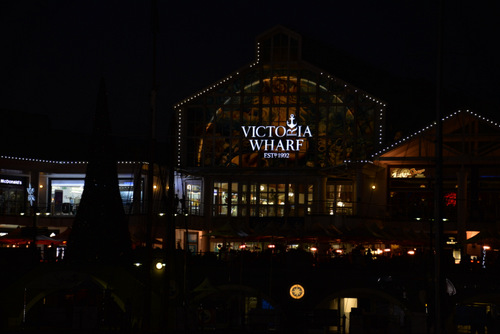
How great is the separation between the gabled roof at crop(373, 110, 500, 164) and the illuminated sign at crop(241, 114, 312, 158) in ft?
20.4

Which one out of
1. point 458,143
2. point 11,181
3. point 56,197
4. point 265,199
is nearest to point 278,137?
point 265,199

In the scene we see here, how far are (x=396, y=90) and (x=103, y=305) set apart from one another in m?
31.2

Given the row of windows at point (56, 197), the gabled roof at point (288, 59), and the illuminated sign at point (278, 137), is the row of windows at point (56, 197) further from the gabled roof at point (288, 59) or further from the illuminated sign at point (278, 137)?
the illuminated sign at point (278, 137)

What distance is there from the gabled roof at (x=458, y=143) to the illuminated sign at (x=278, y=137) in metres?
6.23

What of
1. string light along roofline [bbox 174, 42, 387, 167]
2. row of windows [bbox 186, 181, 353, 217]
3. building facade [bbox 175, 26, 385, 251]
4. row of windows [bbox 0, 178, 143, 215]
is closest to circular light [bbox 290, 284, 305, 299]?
building facade [bbox 175, 26, 385, 251]

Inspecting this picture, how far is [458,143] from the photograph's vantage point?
162ft

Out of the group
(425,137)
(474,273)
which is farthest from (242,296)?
(425,137)

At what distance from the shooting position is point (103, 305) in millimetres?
35875

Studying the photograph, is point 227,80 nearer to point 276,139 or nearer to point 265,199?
point 276,139

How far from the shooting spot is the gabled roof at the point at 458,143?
4747 centimetres

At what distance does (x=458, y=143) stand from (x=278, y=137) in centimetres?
1176

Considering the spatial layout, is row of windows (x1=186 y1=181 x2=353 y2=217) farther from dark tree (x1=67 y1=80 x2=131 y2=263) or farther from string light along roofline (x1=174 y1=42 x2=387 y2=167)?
dark tree (x1=67 y1=80 x2=131 y2=263)

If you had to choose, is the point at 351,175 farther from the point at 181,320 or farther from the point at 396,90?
the point at 181,320

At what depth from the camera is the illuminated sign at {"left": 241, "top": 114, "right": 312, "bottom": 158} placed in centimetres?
5425
